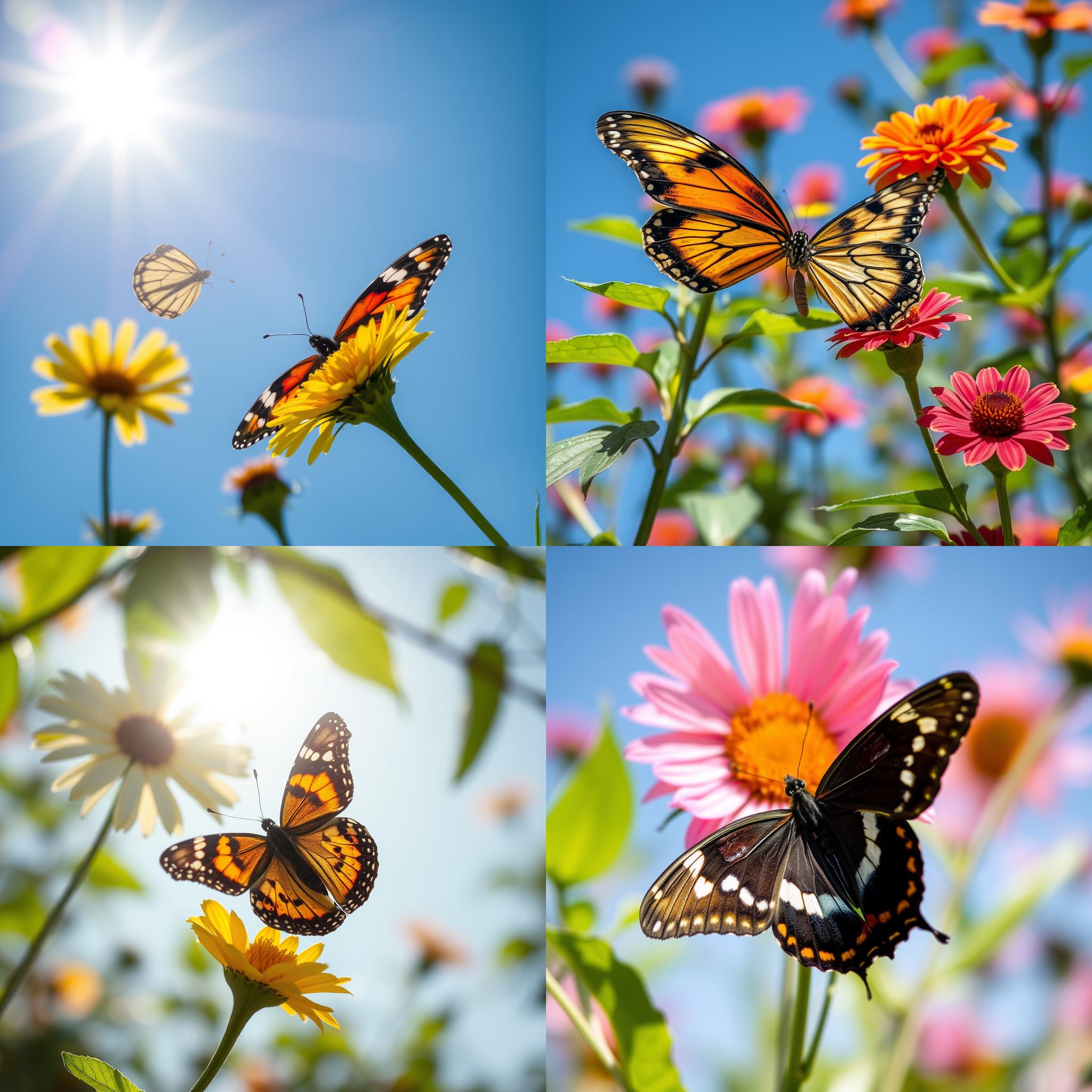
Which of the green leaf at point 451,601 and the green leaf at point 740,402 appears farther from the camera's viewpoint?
the green leaf at point 451,601

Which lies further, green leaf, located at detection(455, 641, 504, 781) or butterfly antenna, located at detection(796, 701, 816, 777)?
green leaf, located at detection(455, 641, 504, 781)

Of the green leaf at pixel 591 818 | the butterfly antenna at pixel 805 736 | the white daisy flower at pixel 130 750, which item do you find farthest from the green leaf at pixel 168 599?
the butterfly antenna at pixel 805 736

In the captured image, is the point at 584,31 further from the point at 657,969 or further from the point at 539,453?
the point at 657,969

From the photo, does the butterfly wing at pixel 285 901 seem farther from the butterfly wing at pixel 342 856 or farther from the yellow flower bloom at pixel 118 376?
the yellow flower bloom at pixel 118 376

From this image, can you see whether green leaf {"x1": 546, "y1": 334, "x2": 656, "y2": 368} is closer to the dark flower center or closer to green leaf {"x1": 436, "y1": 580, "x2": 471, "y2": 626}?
green leaf {"x1": 436, "y1": 580, "x2": 471, "y2": 626}

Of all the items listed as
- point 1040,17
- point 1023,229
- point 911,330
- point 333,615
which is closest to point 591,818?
point 333,615

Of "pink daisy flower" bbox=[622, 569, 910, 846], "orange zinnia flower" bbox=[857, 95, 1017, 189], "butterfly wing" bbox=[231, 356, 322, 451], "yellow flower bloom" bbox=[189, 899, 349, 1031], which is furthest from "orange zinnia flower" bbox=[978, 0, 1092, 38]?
"yellow flower bloom" bbox=[189, 899, 349, 1031]

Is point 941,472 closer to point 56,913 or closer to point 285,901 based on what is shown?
point 285,901
